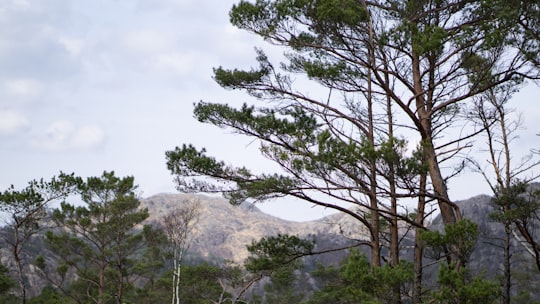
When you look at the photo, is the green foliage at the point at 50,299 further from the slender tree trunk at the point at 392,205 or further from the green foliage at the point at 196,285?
the slender tree trunk at the point at 392,205

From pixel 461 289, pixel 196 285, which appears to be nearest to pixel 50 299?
pixel 196 285

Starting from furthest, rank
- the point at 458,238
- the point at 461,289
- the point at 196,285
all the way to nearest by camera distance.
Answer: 1. the point at 196,285
2. the point at 458,238
3. the point at 461,289

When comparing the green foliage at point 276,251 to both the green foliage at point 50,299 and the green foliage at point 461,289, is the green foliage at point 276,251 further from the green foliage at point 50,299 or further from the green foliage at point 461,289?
the green foliage at point 50,299

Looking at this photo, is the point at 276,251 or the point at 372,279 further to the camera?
the point at 276,251

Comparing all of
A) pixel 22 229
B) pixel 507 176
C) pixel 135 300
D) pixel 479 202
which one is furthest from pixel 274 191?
pixel 479 202

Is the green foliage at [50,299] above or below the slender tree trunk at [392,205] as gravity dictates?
below

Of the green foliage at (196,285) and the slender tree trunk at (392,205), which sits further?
the green foliage at (196,285)

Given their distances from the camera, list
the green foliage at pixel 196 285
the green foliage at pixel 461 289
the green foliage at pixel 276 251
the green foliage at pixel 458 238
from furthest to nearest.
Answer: the green foliage at pixel 196 285, the green foliage at pixel 276 251, the green foliage at pixel 458 238, the green foliage at pixel 461 289

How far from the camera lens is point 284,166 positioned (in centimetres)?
886

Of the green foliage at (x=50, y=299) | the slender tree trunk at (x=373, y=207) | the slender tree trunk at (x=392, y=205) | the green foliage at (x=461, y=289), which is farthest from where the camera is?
the green foliage at (x=50, y=299)

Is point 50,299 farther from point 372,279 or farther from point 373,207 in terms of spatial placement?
point 372,279

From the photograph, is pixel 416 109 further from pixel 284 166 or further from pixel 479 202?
pixel 479 202

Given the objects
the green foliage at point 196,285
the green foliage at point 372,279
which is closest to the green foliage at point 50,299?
the green foliage at point 196,285

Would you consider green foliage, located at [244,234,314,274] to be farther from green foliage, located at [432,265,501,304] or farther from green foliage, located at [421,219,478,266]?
green foliage, located at [432,265,501,304]
